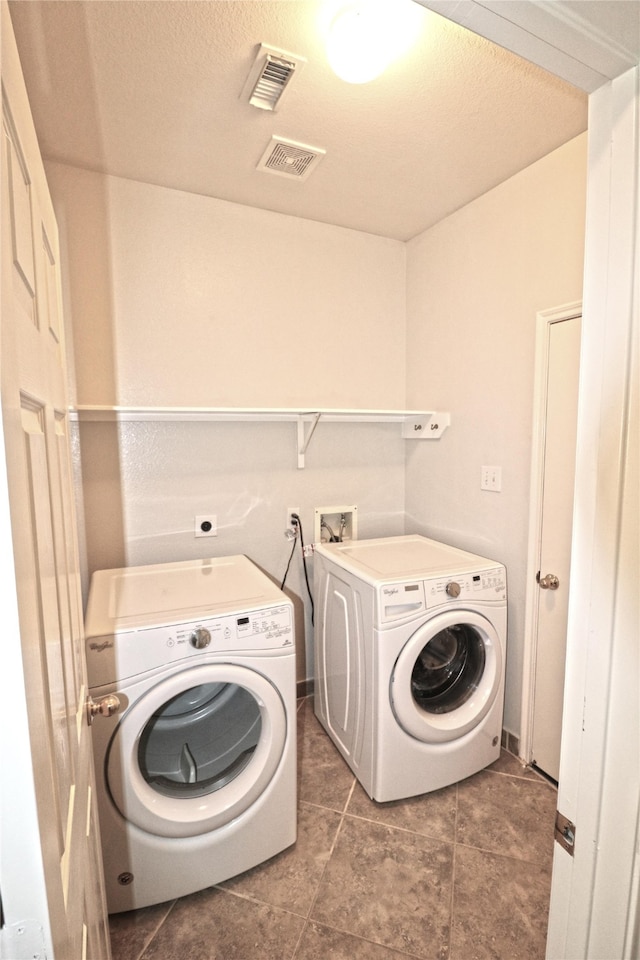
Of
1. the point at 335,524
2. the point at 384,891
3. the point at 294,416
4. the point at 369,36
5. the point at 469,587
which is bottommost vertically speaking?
the point at 384,891

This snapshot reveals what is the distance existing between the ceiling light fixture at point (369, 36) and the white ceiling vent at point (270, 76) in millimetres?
122

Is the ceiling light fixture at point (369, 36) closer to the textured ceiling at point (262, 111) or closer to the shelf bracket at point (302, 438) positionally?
the textured ceiling at point (262, 111)

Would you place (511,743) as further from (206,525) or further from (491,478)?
(206,525)

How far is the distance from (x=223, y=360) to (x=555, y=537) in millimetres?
1668

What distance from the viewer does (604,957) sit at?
2.05ft

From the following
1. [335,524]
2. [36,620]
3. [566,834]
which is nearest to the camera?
[36,620]

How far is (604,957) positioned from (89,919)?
0.81 metres

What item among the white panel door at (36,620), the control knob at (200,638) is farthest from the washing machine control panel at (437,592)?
the white panel door at (36,620)

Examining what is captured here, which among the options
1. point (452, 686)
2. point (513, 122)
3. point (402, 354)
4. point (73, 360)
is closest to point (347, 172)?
point (513, 122)

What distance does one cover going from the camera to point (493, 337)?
6.56ft

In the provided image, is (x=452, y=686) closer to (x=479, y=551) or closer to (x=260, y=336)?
(x=479, y=551)

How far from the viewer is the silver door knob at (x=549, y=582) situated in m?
1.79

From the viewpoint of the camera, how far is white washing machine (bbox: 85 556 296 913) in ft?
4.10

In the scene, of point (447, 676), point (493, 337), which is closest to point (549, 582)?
point (447, 676)
